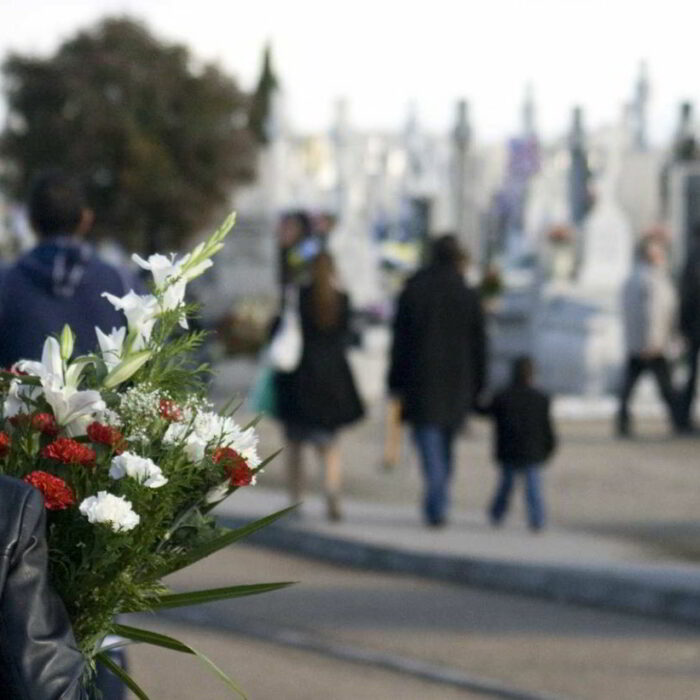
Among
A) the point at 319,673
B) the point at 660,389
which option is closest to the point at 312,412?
the point at 319,673

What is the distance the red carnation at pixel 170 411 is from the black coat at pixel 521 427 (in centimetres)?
898

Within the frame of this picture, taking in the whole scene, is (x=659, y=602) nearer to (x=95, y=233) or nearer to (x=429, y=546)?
(x=429, y=546)

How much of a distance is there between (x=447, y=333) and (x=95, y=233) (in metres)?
32.6

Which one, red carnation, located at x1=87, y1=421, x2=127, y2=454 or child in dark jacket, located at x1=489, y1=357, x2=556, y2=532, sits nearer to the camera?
red carnation, located at x1=87, y1=421, x2=127, y2=454

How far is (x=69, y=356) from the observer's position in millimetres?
3895

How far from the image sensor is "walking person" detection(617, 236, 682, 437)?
19.5 metres

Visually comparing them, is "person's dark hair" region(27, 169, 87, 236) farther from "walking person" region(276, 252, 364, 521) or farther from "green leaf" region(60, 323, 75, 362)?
"walking person" region(276, 252, 364, 521)

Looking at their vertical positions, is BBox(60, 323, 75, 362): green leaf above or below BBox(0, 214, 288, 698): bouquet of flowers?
above

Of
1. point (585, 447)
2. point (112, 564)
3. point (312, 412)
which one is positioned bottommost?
point (585, 447)

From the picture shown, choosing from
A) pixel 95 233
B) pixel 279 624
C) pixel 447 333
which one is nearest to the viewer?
pixel 279 624

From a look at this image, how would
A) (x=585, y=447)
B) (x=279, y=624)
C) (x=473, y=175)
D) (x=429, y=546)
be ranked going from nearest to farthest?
1. (x=279, y=624)
2. (x=429, y=546)
3. (x=585, y=447)
4. (x=473, y=175)


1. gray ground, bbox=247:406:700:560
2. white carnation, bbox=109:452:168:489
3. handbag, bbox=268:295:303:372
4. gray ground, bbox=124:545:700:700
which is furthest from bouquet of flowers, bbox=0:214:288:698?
handbag, bbox=268:295:303:372

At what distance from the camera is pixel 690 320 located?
19953 millimetres

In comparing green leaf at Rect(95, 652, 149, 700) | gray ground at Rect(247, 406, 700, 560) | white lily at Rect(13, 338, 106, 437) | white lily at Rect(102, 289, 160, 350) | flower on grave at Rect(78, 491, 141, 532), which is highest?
white lily at Rect(102, 289, 160, 350)
